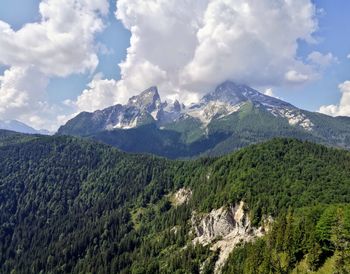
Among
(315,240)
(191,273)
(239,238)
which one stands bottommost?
(191,273)

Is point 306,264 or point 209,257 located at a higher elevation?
point 306,264

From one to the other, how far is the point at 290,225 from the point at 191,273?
67782 millimetres

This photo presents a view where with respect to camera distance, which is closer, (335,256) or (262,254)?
(335,256)

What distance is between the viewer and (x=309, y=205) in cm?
18912

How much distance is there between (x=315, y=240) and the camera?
426 ft

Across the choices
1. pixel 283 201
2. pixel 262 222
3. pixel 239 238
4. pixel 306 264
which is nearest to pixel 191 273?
pixel 239 238

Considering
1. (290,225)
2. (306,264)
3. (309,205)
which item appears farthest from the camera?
(309,205)

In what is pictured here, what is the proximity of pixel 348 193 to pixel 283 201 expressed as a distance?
109 feet

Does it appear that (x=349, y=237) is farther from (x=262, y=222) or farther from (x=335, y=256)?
(x=262, y=222)

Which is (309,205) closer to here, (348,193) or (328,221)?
(348,193)

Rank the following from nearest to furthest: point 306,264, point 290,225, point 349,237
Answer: point 349,237 < point 306,264 < point 290,225

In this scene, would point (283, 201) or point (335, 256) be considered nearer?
point (335, 256)

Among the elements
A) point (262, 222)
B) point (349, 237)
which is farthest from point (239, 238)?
point (349, 237)

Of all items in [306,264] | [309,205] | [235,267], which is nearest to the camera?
[306,264]
